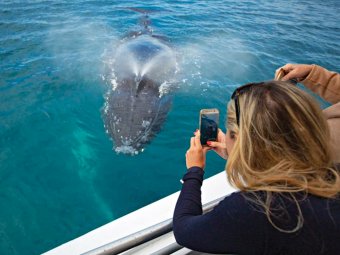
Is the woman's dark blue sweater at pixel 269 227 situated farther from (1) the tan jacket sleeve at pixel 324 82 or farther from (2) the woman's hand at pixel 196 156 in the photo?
(1) the tan jacket sleeve at pixel 324 82

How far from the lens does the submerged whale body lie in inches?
248

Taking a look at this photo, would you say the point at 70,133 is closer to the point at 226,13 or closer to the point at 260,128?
the point at 260,128

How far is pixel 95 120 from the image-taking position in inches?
286

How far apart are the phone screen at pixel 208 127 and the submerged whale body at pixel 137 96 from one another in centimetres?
356

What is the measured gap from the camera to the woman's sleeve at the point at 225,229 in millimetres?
1754

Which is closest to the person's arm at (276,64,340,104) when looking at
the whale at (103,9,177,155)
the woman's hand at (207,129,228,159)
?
the woman's hand at (207,129,228,159)

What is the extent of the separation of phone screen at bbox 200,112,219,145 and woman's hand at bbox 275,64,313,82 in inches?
50.4

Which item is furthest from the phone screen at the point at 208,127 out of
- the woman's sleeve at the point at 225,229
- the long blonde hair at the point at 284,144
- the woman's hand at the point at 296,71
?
the woman's hand at the point at 296,71

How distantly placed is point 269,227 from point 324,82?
253 centimetres

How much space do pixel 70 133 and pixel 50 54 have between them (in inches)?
170

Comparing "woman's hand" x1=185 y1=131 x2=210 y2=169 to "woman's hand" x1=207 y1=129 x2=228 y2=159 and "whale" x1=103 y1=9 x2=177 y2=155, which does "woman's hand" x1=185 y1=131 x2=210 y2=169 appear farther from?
"whale" x1=103 y1=9 x2=177 y2=155

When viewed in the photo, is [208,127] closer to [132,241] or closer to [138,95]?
[132,241]

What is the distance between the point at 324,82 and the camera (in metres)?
3.63

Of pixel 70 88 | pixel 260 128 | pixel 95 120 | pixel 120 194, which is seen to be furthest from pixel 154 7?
pixel 260 128
